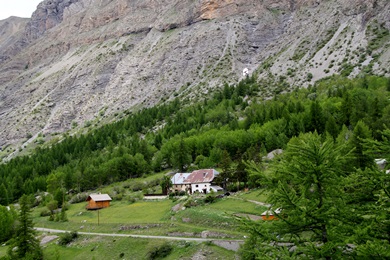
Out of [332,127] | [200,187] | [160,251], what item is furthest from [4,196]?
[332,127]

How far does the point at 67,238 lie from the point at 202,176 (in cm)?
2715

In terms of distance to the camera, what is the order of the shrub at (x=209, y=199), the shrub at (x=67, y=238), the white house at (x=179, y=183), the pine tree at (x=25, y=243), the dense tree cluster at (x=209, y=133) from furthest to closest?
the dense tree cluster at (x=209, y=133)
the white house at (x=179, y=183)
the shrub at (x=209, y=199)
the shrub at (x=67, y=238)
the pine tree at (x=25, y=243)

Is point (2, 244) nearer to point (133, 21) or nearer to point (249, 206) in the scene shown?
point (249, 206)

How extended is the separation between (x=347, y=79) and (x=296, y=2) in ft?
Result: 240

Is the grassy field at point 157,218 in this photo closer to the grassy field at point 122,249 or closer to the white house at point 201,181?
the grassy field at point 122,249

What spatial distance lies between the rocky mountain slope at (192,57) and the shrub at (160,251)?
8613cm

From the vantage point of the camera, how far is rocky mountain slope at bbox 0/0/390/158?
11606 cm

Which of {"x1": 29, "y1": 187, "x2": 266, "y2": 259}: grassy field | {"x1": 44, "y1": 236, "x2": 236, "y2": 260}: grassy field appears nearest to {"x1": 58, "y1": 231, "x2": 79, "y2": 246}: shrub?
{"x1": 44, "y1": 236, "x2": 236, "y2": 260}: grassy field

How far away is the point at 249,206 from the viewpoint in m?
43.1

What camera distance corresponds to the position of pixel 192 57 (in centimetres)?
15412

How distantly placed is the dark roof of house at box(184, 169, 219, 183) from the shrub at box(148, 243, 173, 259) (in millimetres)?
29380

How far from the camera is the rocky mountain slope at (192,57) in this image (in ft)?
381

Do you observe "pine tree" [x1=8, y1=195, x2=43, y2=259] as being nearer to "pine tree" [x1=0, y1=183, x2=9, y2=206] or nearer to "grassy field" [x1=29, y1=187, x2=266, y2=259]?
"grassy field" [x1=29, y1=187, x2=266, y2=259]

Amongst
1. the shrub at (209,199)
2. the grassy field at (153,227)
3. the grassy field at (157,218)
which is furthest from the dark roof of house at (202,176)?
the shrub at (209,199)
